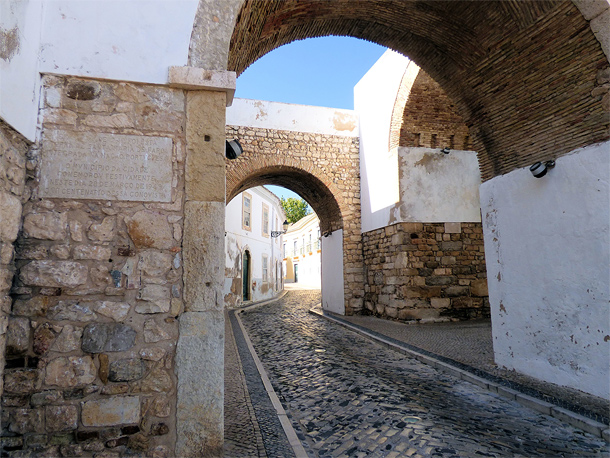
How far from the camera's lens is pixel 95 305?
7.49 ft

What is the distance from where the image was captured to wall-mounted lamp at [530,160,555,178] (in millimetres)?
3560

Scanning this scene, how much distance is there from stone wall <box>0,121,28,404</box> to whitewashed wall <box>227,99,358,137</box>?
24.4 feet

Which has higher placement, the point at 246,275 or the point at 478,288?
the point at 246,275

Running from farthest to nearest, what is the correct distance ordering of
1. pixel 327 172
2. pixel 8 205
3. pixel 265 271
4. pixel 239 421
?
pixel 265 271
pixel 327 172
pixel 239 421
pixel 8 205

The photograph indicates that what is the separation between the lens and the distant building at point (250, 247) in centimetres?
1320

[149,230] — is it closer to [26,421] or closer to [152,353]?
[152,353]

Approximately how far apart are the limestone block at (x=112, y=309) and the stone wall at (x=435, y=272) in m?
6.39

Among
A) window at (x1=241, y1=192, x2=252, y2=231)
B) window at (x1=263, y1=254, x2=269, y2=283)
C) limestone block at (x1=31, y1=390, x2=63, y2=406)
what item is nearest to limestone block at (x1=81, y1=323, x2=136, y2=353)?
limestone block at (x1=31, y1=390, x2=63, y2=406)

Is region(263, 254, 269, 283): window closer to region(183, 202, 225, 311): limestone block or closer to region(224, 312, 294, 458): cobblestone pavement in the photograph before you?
region(224, 312, 294, 458): cobblestone pavement

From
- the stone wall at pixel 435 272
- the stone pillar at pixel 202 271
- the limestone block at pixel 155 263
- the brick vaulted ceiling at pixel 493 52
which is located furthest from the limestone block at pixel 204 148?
the stone wall at pixel 435 272

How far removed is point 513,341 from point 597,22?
10.6 ft

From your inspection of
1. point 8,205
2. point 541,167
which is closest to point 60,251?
point 8,205

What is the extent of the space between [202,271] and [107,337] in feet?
2.30

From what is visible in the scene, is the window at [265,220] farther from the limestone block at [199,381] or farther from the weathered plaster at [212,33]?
the limestone block at [199,381]
